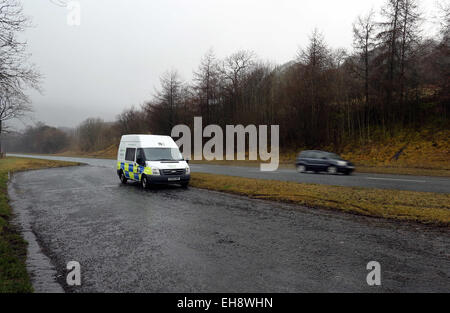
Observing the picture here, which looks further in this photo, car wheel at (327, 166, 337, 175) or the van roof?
car wheel at (327, 166, 337, 175)

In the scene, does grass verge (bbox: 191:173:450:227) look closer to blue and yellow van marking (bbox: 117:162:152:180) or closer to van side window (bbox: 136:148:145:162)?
blue and yellow van marking (bbox: 117:162:152:180)

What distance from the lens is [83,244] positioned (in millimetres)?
Result: 5660

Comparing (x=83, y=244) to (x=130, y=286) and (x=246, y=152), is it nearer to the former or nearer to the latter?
(x=130, y=286)

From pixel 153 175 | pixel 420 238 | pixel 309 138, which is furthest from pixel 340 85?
pixel 420 238

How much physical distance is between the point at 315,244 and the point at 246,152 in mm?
36466

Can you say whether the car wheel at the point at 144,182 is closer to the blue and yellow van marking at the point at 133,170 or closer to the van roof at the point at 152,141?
the blue and yellow van marking at the point at 133,170

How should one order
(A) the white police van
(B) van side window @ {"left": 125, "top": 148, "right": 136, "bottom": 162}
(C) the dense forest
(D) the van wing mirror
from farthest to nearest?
(C) the dense forest
(B) van side window @ {"left": 125, "top": 148, "right": 136, "bottom": 162}
(D) the van wing mirror
(A) the white police van

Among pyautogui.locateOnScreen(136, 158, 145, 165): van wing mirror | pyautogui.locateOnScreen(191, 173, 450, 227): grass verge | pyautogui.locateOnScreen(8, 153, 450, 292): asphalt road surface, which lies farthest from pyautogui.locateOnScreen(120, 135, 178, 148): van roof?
pyautogui.locateOnScreen(8, 153, 450, 292): asphalt road surface

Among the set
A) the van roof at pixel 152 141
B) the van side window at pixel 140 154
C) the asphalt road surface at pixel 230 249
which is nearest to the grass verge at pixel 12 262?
the asphalt road surface at pixel 230 249

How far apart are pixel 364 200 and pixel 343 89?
29666 millimetres

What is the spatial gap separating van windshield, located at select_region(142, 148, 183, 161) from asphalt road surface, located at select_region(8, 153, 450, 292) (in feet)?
15.8

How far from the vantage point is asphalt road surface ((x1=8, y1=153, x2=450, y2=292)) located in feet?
12.6

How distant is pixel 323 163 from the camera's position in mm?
20109

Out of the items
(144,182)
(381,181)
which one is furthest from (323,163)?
(144,182)
